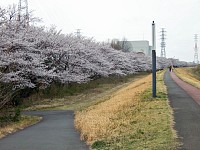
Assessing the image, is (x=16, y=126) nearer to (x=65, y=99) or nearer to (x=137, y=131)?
(x=137, y=131)

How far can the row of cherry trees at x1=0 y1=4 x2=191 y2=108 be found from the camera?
74.3 feet

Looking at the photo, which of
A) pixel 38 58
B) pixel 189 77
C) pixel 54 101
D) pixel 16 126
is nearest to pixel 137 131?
pixel 16 126

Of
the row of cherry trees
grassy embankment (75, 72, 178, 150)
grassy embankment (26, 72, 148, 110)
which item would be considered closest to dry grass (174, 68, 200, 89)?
grassy embankment (26, 72, 148, 110)

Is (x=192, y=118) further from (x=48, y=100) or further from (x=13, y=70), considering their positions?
(x=48, y=100)

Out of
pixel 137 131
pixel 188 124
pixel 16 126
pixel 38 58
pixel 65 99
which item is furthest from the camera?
pixel 65 99

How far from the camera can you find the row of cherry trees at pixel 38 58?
74.3ft

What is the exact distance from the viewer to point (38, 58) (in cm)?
2725

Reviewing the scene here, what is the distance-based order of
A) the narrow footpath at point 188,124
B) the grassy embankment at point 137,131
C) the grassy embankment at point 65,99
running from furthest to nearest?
the grassy embankment at point 65,99
the grassy embankment at point 137,131
the narrow footpath at point 188,124

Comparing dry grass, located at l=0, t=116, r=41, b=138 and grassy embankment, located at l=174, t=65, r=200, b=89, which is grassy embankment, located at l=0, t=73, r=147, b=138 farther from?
grassy embankment, located at l=174, t=65, r=200, b=89

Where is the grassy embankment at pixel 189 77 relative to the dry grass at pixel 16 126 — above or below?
above

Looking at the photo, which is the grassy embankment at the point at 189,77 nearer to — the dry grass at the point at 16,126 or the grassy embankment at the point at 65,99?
the grassy embankment at the point at 65,99

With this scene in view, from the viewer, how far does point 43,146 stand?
475 inches

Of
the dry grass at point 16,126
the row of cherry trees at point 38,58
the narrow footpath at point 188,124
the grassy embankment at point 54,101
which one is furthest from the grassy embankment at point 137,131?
the row of cherry trees at point 38,58

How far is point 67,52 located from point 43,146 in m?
26.9
